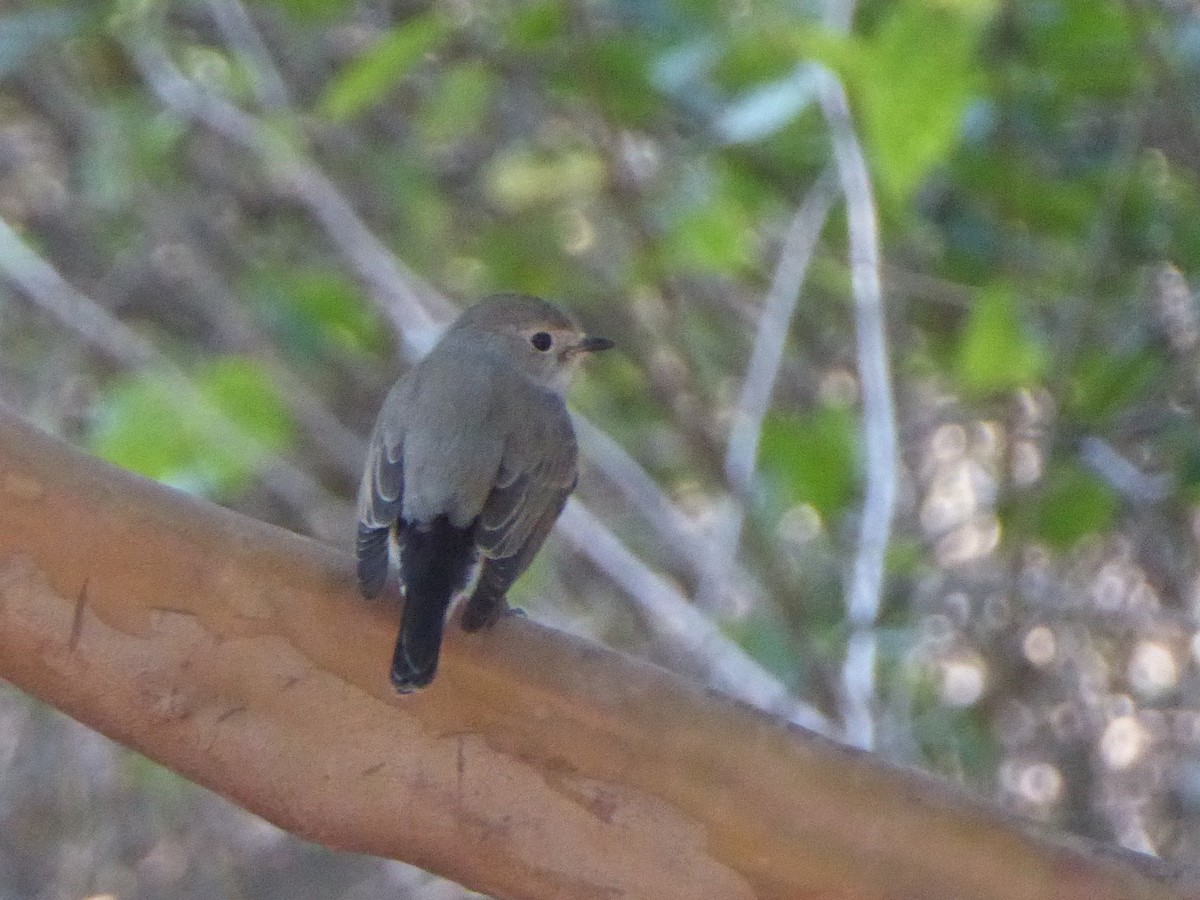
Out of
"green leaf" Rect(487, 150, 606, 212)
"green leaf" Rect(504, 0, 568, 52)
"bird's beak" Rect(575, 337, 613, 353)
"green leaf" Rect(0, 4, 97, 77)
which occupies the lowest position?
"green leaf" Rect(487, 150, 606, 212)

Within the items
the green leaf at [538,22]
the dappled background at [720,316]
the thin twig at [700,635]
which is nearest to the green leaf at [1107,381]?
the dappled background at [720,316]

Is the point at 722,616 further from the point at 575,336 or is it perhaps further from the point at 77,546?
the point at 77,546

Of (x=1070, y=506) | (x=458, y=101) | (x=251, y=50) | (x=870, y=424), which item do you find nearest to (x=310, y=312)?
(x=458, y=101)

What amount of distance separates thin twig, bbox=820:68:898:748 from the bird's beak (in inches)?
22.6

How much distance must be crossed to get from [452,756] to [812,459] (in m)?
1.46

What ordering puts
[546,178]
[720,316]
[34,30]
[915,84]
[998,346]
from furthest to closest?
[720,316]
[546,178]
[34,30]
[998,346]
[915,84]

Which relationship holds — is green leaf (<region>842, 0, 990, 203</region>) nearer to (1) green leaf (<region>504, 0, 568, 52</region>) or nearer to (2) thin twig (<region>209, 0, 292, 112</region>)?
(1) green leaf (<region>504, 0, 568, 52</region>)

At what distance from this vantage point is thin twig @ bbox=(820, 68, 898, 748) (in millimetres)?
3209

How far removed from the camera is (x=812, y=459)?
3.44 metres

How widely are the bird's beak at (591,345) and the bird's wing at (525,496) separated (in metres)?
0.35

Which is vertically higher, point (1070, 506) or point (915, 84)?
point (915, 84)

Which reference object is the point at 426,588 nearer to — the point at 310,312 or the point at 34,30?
the point at 310,312

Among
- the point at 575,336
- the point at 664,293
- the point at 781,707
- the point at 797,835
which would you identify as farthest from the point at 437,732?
the point at 664,293

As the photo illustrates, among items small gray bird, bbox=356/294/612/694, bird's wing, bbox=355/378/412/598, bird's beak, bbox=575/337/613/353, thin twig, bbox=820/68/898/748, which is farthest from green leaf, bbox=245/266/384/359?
thin twig, bbox=820/68/898/748
